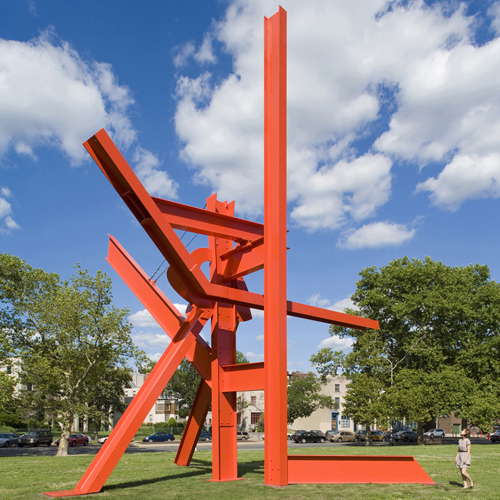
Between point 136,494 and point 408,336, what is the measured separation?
110 ft

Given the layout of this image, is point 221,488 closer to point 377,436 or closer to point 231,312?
point 231,312

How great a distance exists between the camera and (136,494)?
9508 millimetres

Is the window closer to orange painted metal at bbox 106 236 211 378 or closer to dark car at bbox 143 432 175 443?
dark car at bbox 143 432 175 443

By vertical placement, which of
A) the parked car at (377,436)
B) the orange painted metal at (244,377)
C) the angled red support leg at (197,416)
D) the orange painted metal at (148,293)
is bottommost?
the parked car at (377,436)

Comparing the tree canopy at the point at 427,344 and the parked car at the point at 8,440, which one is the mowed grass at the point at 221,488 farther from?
the parked car at the point at 8,440

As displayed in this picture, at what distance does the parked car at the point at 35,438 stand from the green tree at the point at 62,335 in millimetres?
12464

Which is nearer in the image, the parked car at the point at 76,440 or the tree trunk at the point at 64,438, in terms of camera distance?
the tree trunk at the point at 64,438

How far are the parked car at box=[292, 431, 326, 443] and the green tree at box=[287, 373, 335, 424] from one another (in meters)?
11.3

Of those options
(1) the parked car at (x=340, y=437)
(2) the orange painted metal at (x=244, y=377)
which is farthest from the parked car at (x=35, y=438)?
(2) the orange painted metal at (x=244, y=377)

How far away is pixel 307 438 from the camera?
4884 centimetres

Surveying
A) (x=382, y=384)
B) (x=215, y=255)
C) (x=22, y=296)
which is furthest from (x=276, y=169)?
(x=382, y=384)

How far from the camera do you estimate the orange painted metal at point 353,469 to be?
35.3 ft

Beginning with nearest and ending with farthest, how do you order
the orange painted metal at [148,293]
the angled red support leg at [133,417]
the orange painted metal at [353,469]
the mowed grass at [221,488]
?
the mowed grass at [221,488] → the angled red support leg at [133,417] → the orange painted metal at [353,469] → the orange painted metal at [148,293]

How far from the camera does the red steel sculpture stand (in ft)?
34.2
